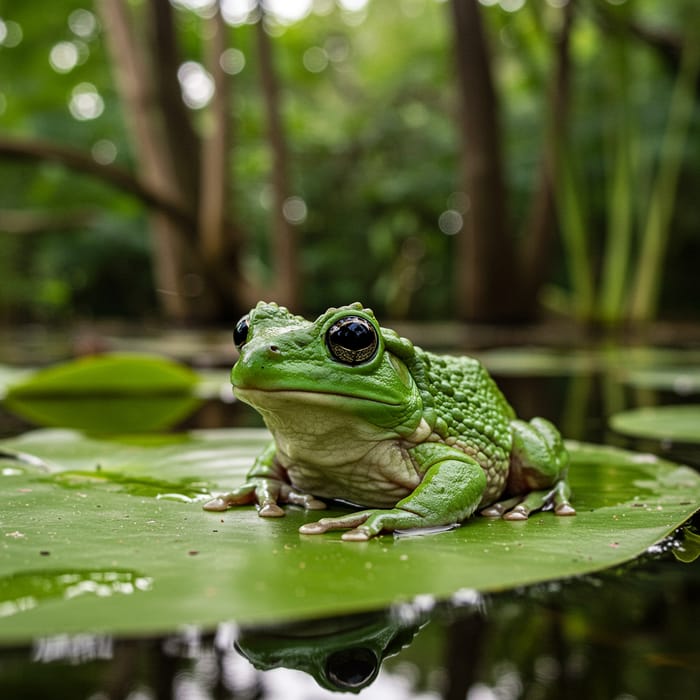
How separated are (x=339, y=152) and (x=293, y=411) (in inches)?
493

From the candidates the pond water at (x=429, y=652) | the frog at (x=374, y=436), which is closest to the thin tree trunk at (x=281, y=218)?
the frog at (x=374, y=436)

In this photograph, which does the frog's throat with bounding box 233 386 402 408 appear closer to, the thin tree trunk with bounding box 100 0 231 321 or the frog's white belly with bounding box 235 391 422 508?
the frog's white belly with bounding box 235 391 422 508

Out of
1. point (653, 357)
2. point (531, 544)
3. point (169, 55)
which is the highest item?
point (169, 55)

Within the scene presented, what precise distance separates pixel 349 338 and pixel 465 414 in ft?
0.89

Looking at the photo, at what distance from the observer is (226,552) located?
993mm

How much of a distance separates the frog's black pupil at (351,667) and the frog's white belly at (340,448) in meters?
0.51

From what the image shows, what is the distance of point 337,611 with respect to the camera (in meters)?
0.80

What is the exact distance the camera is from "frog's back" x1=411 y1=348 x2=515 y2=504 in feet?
4.38

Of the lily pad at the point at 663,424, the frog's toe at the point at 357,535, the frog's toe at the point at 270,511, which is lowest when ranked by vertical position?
the lily pad at the point at 663,424

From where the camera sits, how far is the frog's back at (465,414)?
Answer: 1334 mm

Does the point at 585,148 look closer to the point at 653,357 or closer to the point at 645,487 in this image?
the point at 653,357

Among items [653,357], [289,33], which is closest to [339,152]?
[289,33]

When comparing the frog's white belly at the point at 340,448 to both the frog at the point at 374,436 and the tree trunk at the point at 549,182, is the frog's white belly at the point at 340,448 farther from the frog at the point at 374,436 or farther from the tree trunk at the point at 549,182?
the tree trunk at the point at 549,182

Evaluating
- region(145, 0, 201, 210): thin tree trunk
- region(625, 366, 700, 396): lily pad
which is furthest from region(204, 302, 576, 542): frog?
region(145, 0, 201, 210): thin tree trunk
